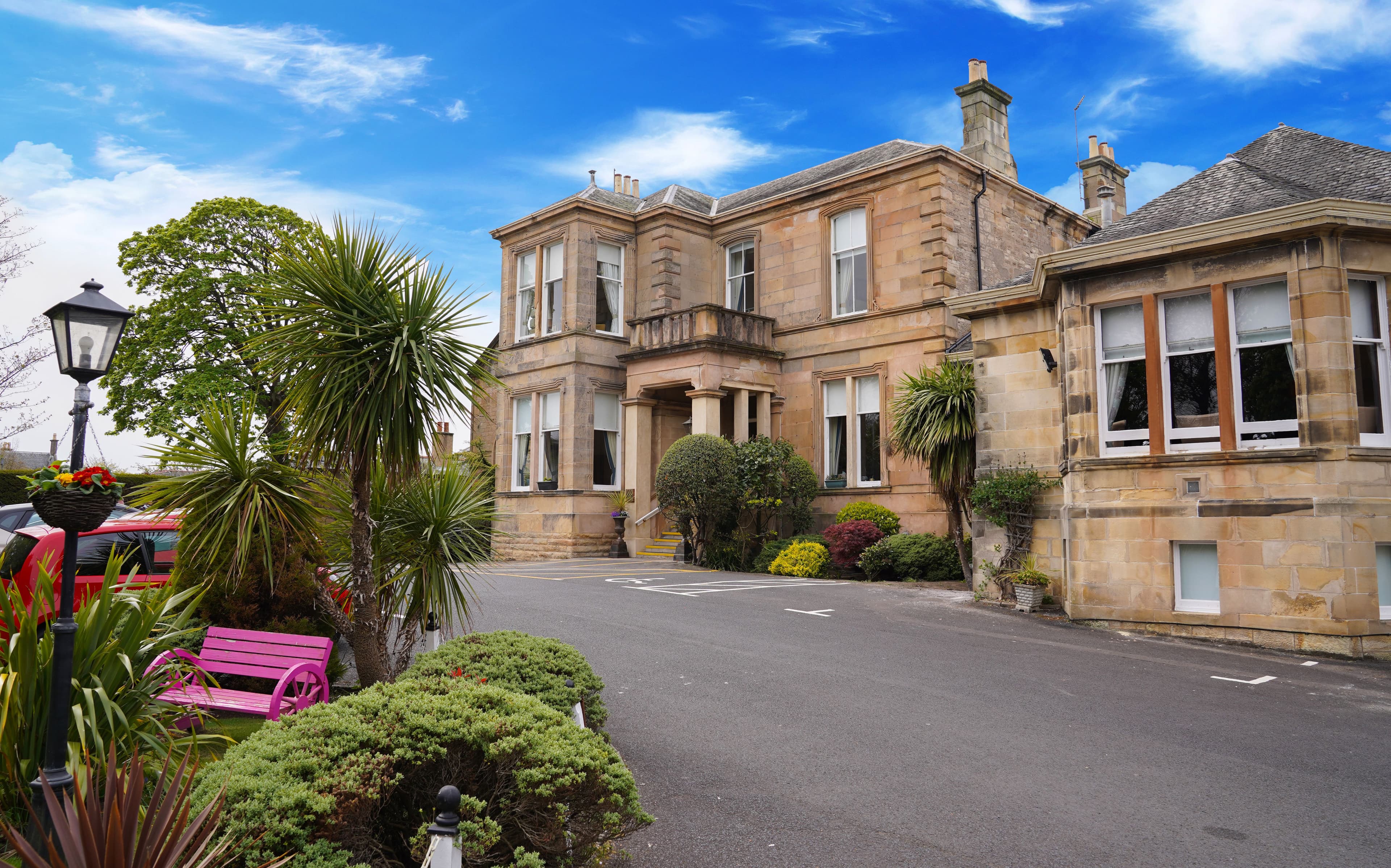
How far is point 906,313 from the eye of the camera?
66.4 ft

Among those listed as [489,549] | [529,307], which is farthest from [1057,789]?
[529,307]

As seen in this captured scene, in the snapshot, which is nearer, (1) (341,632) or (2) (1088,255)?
(1) (341,632)

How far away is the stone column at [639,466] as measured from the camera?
72.7 ft

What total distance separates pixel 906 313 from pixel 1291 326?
33.6ft

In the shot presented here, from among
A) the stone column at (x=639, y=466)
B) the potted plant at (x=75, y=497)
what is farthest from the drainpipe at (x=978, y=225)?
the potted plant at (x=75, y=497)

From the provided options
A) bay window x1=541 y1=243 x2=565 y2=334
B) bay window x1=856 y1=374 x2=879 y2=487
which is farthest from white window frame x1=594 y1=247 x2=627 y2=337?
bay window x1=856 y1=374 x2=879 y2=487

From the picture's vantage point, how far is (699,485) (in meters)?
18.7

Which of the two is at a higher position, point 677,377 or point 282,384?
point 677,377

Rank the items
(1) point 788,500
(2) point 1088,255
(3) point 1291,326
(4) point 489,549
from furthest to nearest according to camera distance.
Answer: (1) point 788,500
(2) point 1088,255
(3) point 1291,326
(4) point 489,549

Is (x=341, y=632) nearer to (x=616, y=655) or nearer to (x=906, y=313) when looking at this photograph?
(x=616, y=655)

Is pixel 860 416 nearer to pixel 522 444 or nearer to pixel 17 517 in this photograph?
pixel 522 444

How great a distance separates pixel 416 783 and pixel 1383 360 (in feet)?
38.5

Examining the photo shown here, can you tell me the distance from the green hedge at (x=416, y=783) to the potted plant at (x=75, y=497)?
144cm

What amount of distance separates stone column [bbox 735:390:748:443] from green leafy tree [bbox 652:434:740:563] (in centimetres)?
131
